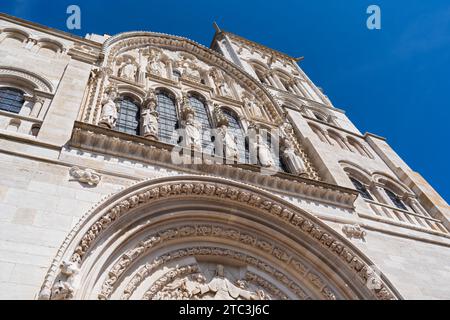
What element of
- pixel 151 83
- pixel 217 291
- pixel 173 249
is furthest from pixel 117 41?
pixel 217 291

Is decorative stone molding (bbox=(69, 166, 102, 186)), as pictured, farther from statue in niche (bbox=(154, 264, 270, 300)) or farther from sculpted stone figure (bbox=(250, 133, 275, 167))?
sculpted stone figure (bbox=(250, 133, 275, 167))

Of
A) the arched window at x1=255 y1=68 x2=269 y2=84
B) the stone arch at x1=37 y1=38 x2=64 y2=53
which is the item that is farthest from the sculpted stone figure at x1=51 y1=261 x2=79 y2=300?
the arched window at x1=255 y1=68 x2=269 y2=84

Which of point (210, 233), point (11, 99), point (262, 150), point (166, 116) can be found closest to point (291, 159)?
point (262, 150)

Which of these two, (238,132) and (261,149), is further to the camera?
(238,132)

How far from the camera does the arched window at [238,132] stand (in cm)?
1166

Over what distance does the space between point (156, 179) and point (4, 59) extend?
6059 millimetres

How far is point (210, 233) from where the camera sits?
319 inches

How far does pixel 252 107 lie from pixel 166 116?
442 cm

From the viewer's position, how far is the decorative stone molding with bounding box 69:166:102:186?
23.0 ft

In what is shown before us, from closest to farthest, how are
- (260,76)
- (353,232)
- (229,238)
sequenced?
1. (229,238)
2. (353,232)
3. (260,76)

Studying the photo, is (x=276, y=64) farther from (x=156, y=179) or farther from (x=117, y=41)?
(x=156, y=179)

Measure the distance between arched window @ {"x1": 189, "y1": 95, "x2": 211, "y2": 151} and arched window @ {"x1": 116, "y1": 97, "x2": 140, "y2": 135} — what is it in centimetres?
201

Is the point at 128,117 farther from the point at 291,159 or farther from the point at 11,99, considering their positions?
the point at 291,159

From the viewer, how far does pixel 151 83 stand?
13.1 m
